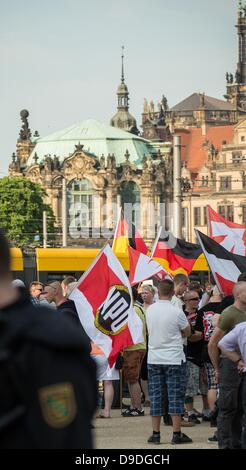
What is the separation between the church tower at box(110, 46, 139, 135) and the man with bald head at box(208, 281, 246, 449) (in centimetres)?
15469

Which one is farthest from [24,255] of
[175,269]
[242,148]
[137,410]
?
[242,148]

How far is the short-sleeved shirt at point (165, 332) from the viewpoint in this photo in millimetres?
13883

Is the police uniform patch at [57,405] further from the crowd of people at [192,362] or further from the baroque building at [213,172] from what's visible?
the baroque building at [213,172]

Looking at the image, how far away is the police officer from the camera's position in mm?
3684

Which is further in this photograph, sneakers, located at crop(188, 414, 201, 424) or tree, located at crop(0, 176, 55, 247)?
tree, located at crop(0, 176, 55, 247)

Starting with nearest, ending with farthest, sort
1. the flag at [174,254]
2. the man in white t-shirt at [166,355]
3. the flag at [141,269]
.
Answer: the man in white t-shirt at [166,355], the flag at [141,269], the flag at [174,254]

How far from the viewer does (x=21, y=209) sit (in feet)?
391

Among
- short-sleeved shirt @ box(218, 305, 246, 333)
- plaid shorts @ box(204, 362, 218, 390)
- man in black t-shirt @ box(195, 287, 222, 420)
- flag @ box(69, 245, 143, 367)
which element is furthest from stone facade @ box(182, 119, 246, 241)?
short-sleeved shirt @ box(218, 305, 246, 333)

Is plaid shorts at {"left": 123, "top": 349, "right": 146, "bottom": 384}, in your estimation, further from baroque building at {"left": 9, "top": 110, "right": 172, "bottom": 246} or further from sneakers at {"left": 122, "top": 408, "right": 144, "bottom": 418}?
baroque building at {"left": 9, "top": 110, "right": 172, "bottom": 246}

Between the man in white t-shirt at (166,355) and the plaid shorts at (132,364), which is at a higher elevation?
the man in white t-shirt at (166,355)

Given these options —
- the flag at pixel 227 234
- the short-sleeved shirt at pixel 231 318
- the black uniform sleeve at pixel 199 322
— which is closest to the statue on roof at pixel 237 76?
the flag at pixel 227 234

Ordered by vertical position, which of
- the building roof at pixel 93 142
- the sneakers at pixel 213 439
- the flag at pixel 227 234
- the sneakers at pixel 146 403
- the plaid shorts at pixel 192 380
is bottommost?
the sneakers at pixel 146 403

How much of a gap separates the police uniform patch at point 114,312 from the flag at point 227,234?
23.6 ft
